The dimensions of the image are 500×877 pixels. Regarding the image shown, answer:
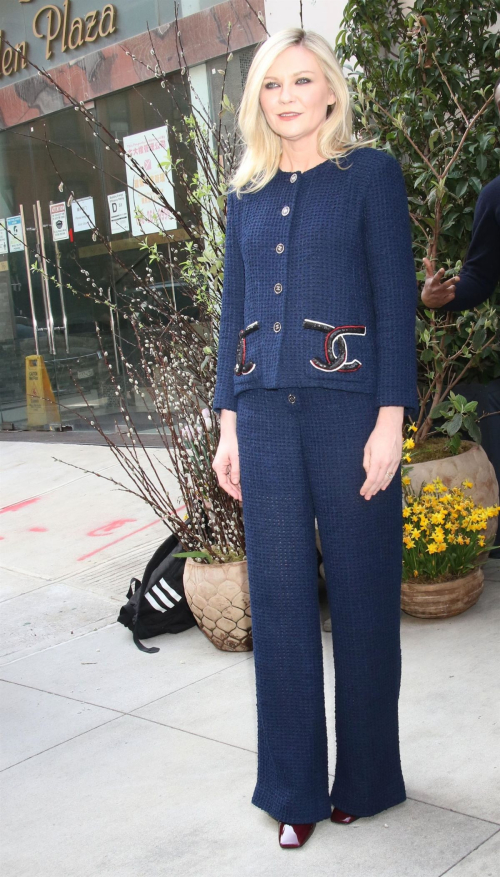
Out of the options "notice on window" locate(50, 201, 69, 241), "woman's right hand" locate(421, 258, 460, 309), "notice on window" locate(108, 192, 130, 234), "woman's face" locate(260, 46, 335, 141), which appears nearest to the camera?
"woman's face" locate(260, 46, 335, 141)

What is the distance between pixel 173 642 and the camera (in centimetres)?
412

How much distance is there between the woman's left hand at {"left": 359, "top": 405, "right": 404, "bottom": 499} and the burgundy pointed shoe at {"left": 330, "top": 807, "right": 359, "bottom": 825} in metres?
0.85

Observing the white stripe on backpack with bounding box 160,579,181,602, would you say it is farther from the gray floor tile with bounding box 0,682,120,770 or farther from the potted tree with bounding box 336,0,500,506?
the potted tree with bounding box 336,0,500,506

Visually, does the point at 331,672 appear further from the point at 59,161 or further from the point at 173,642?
the point at 59,161

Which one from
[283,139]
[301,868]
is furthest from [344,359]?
[301,868]

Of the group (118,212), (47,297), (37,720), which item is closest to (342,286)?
(37,720)

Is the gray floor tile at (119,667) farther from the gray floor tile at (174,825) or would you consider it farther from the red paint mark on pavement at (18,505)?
the red paint mark on pavement at (18,505)

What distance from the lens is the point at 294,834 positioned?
8.01ft

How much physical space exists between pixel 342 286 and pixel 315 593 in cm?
75

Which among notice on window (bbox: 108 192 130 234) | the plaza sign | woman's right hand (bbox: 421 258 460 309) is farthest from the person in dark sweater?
the plaza sign

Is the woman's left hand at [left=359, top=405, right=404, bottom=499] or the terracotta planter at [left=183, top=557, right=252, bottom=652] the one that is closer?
the woman's left hand at [left=359, top=405, right=404, bottom=499]

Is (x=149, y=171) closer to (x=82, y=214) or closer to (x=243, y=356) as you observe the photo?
(x=82, y=214)

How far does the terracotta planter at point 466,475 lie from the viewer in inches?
166

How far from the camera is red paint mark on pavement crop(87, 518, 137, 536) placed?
596 cm
